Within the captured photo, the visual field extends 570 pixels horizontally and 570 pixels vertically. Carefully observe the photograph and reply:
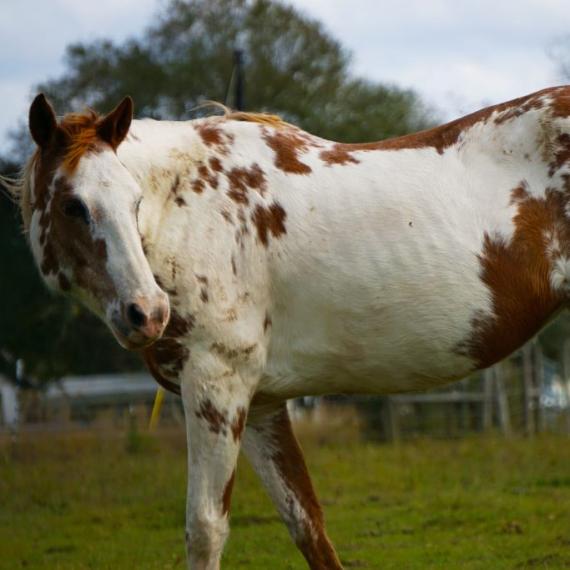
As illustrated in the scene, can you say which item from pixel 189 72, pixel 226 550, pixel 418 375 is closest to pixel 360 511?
pixel 226 550

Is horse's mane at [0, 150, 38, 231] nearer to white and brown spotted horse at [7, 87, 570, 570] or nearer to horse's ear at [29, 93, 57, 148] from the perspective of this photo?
white and brown spotted horse at [7, 87, 570, 570]

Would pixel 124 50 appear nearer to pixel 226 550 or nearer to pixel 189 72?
pixel 189 72

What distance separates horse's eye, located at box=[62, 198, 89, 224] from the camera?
4.86 meters

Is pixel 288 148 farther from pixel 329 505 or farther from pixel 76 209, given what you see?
pixel 329 505

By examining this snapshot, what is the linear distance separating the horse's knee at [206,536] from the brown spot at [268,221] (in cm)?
128

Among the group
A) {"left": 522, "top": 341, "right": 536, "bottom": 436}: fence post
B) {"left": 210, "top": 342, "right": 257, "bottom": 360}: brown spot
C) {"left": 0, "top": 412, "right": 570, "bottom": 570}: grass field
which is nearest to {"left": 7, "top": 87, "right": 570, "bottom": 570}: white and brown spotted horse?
{"left": 210, "top": 342, "right": 257, "bottom": 360}: brown spot

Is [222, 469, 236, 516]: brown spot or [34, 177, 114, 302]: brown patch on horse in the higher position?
[34, 177, 114, 302]: brown patch on horse

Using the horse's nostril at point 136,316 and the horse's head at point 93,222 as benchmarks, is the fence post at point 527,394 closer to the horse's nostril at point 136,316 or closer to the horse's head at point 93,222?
the horse's head at point 93,222

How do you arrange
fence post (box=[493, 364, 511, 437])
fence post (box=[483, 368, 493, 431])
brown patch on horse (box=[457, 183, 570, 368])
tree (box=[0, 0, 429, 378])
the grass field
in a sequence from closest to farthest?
brown patch on horse (box=[457, 183, 570, 368]) → the grass field → fence post (box=[493, 364, 511, 437]) → fence post (box=[483, 368, 493, 431]) → tree (box=[0, 0, 429, 378])

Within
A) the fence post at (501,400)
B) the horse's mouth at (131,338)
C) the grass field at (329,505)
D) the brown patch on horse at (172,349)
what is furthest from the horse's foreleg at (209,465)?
the fence post at (501,400)

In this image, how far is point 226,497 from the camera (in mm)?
5039

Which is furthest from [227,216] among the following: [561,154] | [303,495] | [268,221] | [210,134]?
[561,154]

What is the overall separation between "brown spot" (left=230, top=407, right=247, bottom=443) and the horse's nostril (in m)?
0.72

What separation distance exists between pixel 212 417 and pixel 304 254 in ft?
2.87
